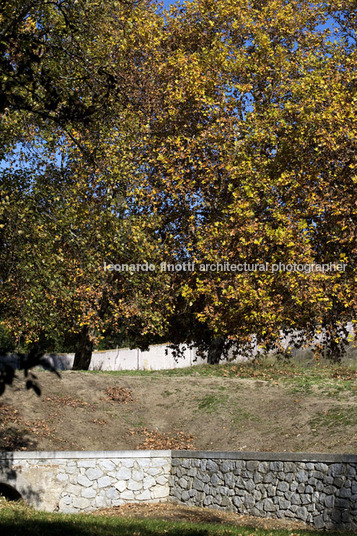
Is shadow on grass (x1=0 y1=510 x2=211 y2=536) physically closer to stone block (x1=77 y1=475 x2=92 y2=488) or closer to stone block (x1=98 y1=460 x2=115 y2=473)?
stone block (x1=77 y1=475 x2=92 y2=488)

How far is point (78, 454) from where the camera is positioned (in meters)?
14.5

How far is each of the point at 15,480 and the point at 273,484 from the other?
5.83 m

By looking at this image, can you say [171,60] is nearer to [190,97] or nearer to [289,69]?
[190,97]

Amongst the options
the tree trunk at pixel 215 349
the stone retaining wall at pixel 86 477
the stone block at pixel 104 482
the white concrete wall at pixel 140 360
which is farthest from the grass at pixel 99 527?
the white concrete wall at pixel 140 360

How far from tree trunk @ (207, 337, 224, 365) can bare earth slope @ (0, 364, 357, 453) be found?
3.56 meters

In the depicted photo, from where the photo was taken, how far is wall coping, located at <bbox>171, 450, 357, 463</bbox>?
12.1m

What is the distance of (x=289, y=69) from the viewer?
2314cm

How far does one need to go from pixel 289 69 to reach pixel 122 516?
17275mm

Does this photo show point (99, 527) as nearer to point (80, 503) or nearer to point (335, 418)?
point (80, 503)

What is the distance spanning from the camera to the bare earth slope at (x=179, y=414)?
15898 millimetres

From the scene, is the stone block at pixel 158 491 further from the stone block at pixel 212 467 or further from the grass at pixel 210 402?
the grass at pixel 210 402

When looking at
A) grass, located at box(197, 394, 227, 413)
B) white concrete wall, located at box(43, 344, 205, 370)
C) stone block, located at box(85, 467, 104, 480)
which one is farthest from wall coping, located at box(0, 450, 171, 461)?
white concrete wall, located at box(43, 344, 205, 370)

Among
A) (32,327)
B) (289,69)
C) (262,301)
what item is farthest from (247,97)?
(32,327)

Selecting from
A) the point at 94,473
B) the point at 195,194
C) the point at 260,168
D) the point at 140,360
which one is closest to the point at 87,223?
the point at 195,194
